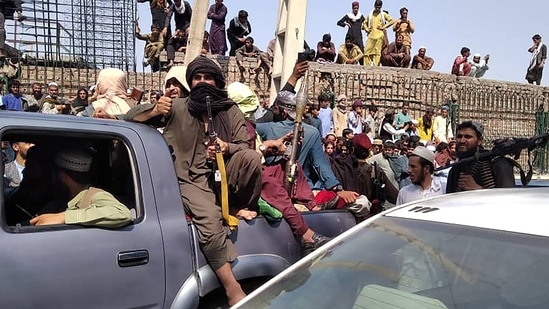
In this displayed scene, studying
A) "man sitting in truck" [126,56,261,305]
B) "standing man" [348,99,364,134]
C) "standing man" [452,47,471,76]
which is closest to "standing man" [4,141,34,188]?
"man sitting in truck" [126,56,261,305]

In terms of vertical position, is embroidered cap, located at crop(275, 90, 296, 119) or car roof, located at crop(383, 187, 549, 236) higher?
embroidered cap, located at crop(275, 90, 296, 119)

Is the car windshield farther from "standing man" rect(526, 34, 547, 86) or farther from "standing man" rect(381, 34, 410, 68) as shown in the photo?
"standing man" rect(526, 34, 547, 86)

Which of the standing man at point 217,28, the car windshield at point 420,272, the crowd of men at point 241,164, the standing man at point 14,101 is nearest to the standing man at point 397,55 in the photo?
the standing man at point 217,28

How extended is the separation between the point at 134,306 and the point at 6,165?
974mm

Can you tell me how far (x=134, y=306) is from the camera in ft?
9.14

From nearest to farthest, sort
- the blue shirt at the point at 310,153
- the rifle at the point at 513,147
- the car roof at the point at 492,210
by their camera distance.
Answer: the car roof at the point at 492,210, the rifle at the point at 513,147, the blue shirt at the point at 310,153

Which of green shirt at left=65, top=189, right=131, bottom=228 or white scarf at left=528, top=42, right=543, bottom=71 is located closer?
green shirt at left=65, top=189, right=131, bottom=228

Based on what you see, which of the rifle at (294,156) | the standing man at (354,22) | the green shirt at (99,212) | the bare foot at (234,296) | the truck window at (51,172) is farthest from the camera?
the standing man at (354,22)

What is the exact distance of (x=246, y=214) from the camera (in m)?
3.41

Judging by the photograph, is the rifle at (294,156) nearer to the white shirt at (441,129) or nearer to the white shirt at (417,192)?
the white shirt at (417,192)

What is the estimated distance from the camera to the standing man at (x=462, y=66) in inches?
691

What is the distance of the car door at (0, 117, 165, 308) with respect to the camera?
249cm

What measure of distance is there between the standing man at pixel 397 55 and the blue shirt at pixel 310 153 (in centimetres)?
1180

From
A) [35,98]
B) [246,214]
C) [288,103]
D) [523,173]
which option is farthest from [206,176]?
[35,98]
